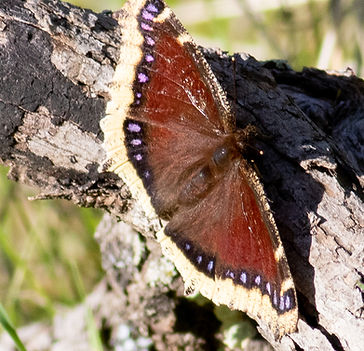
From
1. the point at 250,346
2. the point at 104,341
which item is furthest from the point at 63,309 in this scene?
the point at 250,346

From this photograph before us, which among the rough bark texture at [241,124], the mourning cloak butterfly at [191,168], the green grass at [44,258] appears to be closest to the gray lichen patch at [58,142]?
the rough bark texture at [241,124]

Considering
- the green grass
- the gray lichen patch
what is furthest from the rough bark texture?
the green grass

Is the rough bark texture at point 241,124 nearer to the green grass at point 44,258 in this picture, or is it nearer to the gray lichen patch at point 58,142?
the gray lichen patch at point 58,142

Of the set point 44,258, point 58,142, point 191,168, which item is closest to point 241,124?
point 191,168

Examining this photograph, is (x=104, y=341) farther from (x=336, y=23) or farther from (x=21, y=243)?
(x=336, y=23)

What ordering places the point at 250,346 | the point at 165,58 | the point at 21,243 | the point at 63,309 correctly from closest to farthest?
the point at 165,58 < the point at 250,346 < the point at 63,309 < the point at 21,243

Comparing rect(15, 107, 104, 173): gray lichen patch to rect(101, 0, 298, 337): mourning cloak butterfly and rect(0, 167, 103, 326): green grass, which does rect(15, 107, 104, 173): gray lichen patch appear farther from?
rect(0, 167, 103, 326): green grass

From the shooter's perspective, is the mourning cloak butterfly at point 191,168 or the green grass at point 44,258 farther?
the green grass at point 44,258
